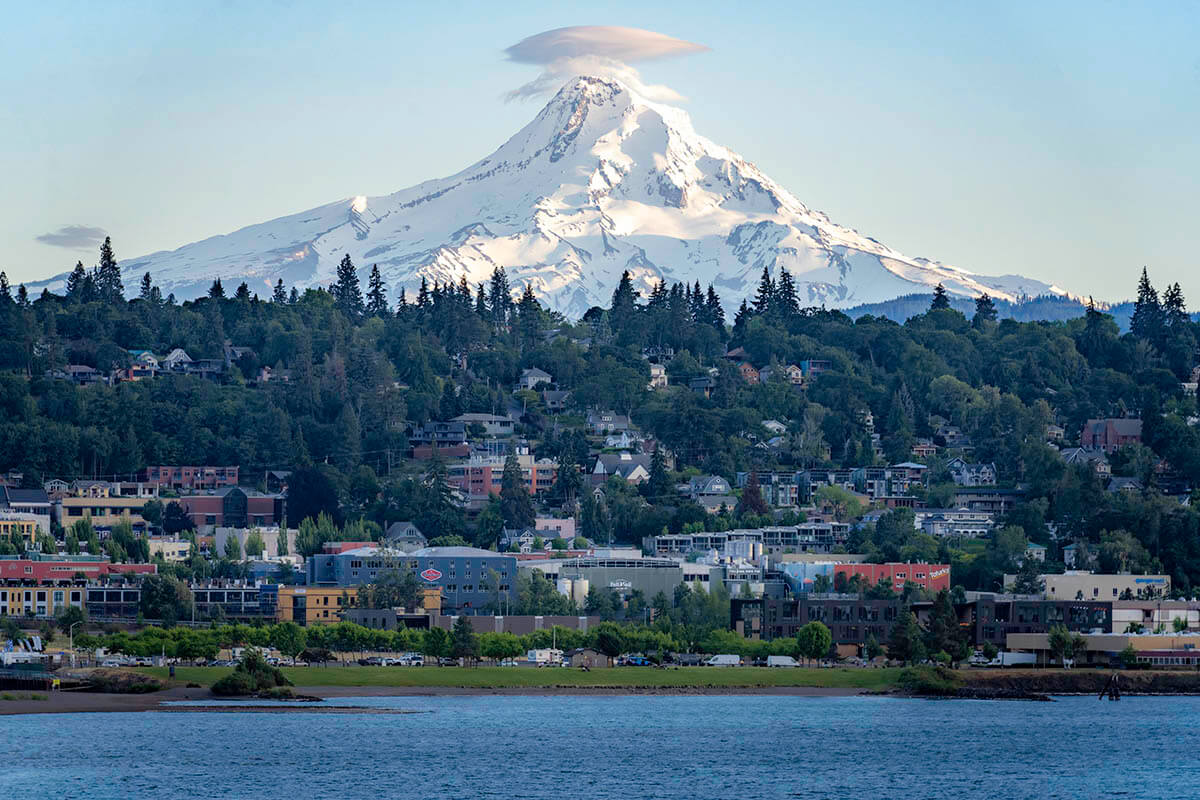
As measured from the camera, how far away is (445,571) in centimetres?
16262

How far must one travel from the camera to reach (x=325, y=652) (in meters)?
136

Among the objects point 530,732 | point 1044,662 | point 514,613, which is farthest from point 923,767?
point 514,613

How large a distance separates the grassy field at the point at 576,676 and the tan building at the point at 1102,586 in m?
23.2

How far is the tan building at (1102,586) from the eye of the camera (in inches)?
6033

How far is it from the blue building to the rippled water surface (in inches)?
1485

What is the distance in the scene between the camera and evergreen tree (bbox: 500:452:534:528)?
616ft

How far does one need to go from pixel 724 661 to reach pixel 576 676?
11996 mm

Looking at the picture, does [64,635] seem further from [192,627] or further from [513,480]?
[513,480]

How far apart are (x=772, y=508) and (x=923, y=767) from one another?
332 feet

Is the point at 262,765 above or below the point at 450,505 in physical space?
below

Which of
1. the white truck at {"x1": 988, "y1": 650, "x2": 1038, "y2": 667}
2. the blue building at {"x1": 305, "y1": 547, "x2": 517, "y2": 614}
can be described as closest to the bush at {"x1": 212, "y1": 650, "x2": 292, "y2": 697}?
the blue building at {"x1": 305, "y1": 547, "x2": 517, "y2": 614}

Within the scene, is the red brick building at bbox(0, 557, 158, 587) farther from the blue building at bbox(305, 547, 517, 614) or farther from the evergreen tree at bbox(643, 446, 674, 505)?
the evergreen tree at bbox(643, 446, 674, 505)

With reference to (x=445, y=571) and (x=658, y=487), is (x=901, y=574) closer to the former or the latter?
(x=445, y=571)

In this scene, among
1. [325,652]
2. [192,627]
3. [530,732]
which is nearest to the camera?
[530,732]
